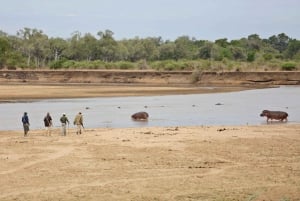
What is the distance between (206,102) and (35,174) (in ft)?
92.6

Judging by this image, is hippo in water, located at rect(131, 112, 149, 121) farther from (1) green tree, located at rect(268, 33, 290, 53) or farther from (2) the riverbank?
(1) green tree, located at rect(268, 33, 290, 53)

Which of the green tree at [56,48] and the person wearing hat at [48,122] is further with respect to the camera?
the green tree at [56,48]

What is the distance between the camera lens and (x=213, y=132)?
24.3 m

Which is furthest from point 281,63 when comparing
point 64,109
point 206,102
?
point 64,109

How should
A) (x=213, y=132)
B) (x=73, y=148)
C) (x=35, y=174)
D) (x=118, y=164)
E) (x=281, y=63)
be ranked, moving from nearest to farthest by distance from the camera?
(x=35, y=174)
(x=118, y=164)
(x=73, y=148)
(x=213, y=132)
(x=281, y=63)

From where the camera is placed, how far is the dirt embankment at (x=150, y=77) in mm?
77312

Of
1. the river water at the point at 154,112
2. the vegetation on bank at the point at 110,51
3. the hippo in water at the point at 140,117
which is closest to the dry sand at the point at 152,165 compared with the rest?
the river water at the point at 154,112

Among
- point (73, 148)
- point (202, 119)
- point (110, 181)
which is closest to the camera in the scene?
point (110, 181)

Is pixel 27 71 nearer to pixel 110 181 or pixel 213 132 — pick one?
pixel 213 132

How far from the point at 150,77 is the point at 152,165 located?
65242 millimetres

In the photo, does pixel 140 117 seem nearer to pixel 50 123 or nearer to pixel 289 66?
pixel 50 123

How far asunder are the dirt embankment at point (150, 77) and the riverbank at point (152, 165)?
2105 inches

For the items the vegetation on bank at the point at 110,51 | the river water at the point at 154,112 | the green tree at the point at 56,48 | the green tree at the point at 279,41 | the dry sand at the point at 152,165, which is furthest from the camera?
the green tree at the point at 279,41

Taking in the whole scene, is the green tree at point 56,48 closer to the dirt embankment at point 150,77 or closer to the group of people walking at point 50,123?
the dirt embankment at point 150,77
